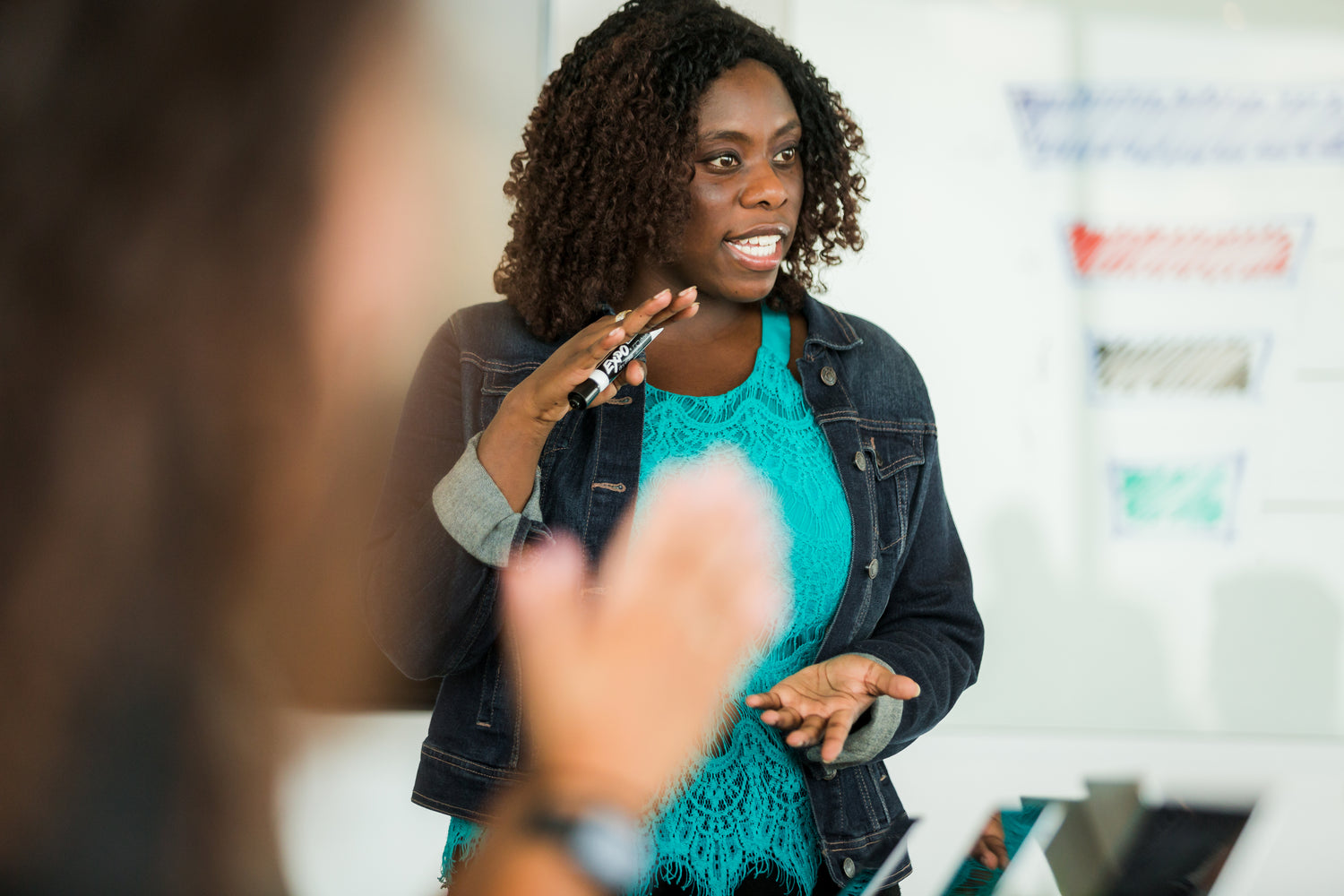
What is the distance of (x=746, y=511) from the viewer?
1.37 ft

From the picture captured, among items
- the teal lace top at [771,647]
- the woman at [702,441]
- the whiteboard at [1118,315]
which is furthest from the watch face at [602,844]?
the whiteboard at [1118,315]

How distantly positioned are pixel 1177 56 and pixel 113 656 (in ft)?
6.63

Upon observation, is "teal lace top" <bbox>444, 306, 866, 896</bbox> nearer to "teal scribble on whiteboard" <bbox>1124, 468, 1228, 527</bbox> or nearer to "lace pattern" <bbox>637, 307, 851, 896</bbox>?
"lace pattern" <bbox>637, 307, 851, 896</bbox>

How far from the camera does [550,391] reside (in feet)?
2.78

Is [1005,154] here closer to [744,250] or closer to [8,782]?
[744,250]

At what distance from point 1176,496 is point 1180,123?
675mm

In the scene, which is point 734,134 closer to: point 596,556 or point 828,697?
point 596,556

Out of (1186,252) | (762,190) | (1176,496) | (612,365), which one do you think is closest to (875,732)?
(612,365)

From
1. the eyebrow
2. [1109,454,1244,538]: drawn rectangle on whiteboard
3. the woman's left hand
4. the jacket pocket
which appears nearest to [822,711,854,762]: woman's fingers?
the woman's left hand

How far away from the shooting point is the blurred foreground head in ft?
1.82

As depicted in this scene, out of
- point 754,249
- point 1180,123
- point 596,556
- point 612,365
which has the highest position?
point 1180,123

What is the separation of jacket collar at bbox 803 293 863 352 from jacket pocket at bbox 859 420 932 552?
102 millimetres

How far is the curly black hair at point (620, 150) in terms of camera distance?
3.85 ft

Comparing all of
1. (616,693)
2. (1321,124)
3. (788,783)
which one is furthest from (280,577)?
(1321,124)
